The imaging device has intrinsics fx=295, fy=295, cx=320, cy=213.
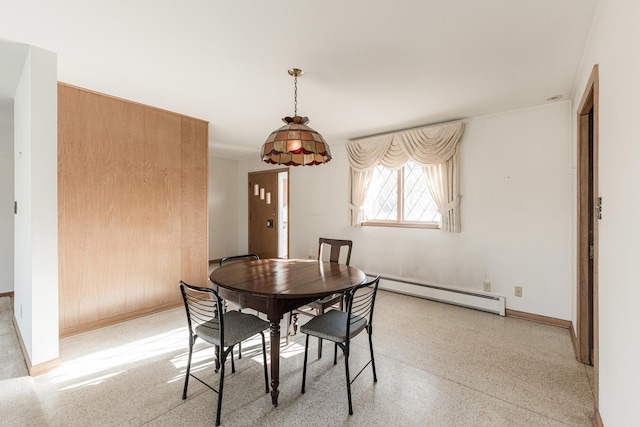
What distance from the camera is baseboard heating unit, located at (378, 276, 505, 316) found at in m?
3.39

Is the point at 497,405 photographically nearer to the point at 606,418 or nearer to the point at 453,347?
the point at 606,418

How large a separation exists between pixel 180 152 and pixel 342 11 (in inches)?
104

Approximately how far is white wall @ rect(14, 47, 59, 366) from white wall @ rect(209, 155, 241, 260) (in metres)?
4.03

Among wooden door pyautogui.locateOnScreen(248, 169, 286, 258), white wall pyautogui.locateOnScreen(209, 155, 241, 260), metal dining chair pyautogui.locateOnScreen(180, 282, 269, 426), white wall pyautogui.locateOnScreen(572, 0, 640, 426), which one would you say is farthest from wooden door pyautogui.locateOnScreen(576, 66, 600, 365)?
white wall pyautogui.locateOnScreen(209, 155, 241, 260)

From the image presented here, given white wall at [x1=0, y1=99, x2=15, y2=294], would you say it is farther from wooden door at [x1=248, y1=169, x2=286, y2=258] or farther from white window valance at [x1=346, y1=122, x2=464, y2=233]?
white window valance at [x1=346, y1=122, x2=464, y2=233]

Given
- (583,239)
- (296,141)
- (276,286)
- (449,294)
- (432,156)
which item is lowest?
(449,294)

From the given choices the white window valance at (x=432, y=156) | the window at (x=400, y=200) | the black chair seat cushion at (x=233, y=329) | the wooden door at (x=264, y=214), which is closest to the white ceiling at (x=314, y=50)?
the white window valance at (x=432, y=156)

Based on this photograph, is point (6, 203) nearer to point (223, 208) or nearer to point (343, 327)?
point (223, 208)

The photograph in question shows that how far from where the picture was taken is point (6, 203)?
3.82 m

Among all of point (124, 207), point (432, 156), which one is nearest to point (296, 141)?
point (124, 207)

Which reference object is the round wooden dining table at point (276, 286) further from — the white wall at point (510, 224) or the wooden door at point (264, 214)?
the wooden door at point (264, 214)

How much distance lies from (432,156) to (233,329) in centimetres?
311

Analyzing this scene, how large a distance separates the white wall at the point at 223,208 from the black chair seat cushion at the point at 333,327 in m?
4.78

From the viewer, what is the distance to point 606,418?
1476mm
